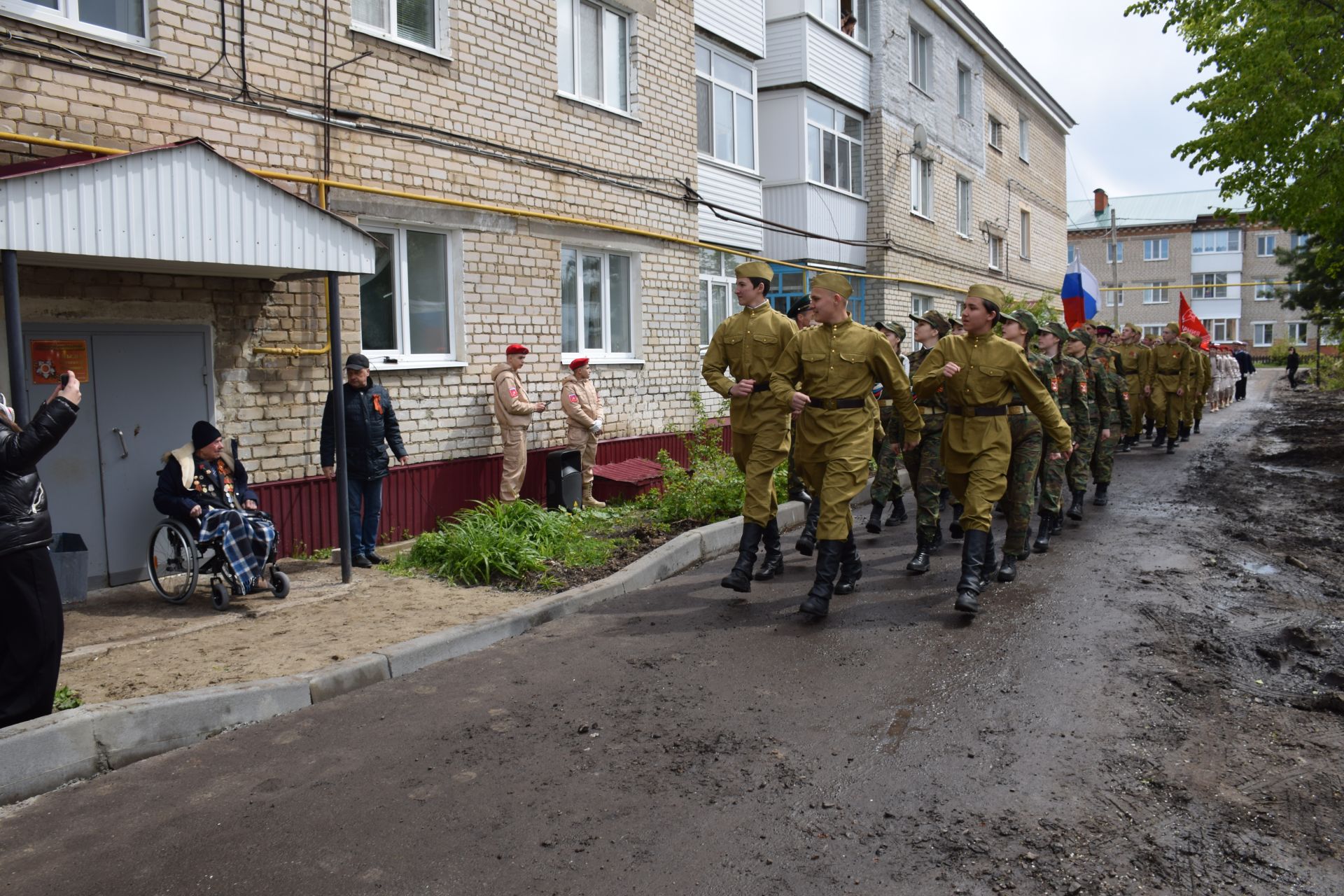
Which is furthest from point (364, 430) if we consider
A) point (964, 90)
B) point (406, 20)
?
point (964, 90)

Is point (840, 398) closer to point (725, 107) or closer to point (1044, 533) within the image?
point (1044, 533)

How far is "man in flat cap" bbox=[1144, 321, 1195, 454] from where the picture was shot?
56.0 feet

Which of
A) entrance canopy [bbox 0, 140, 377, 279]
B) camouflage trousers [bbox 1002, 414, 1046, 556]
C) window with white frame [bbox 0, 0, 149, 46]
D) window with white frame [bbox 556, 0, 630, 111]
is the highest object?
window with white frame [bbox 556, 0, 630, 111]

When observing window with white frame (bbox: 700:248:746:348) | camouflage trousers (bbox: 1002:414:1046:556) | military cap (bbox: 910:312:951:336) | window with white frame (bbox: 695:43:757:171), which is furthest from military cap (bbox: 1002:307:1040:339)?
window with white frame (bbox: 695:43:757:171)

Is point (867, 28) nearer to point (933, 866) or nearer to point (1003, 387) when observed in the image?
point (1003, 387)

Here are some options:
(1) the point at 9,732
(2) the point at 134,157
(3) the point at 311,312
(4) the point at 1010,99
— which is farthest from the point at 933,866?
(4) the point at 1010,99

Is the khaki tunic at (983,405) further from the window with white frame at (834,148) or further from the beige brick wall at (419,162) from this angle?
the window with white frame at (834,148)

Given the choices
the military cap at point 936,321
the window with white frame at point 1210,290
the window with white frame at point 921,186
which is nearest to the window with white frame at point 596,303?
the military cap at point 936,321

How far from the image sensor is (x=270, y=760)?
15.4ft

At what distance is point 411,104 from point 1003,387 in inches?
247

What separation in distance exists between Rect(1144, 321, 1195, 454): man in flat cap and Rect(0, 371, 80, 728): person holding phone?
53.6 ft

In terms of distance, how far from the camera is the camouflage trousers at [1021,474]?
24.6 feet

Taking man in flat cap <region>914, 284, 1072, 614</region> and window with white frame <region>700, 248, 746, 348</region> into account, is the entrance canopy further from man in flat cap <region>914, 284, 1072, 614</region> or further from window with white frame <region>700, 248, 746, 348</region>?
window with white frame <region>700, 248, 746, 348</region>

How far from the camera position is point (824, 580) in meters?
6.72
